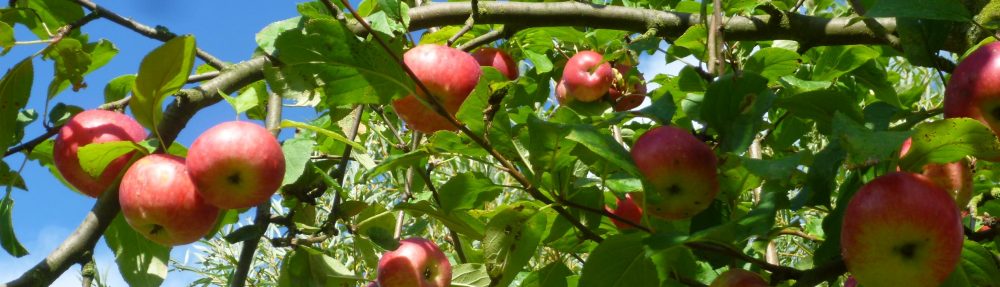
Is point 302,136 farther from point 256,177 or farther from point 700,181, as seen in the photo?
point 700,181

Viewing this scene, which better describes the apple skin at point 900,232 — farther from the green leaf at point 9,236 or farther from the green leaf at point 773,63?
the green leaf at point 9,236

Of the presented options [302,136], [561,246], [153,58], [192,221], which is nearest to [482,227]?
[561,246]

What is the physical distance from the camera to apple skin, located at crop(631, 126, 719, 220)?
3.66ft

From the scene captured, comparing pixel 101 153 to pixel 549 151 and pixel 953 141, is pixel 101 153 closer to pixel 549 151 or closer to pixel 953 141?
pixel 549 151

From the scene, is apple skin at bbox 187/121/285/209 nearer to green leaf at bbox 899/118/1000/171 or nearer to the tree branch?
the tree branch

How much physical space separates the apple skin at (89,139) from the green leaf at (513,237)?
0.57 m

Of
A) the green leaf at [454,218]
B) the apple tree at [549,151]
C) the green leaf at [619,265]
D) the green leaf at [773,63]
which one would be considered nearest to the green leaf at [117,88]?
the apple tree at [549,151]

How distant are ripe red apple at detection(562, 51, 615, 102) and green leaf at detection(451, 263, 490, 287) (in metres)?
0.49

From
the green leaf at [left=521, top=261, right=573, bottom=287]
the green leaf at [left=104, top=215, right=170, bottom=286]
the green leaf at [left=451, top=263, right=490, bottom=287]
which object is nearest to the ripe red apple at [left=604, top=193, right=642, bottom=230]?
the green leaf at [left=521, top=261, right=573, bottom=287]

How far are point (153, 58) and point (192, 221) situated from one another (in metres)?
0.26

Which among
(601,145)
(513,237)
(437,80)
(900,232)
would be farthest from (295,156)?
Result: (900,232)

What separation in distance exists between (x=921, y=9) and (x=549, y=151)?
482 millimetres

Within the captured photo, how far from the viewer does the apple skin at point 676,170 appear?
3.66ft

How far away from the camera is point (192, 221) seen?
1366 millimetres
